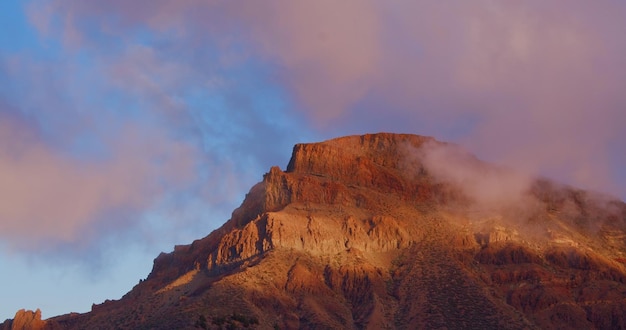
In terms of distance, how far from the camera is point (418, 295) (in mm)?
190875

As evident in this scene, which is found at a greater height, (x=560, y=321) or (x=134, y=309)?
(x=134, y=309)

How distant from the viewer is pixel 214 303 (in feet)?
581

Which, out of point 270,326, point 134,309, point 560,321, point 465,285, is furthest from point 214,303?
point 560,321

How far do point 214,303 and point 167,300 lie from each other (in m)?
19.1

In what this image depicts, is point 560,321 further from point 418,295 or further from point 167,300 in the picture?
point 167,300

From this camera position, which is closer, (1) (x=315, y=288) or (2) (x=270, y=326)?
(2) (x=270, y=326)

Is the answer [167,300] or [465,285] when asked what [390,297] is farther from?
[167,300]

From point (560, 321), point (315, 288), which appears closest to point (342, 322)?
point (315, 288)

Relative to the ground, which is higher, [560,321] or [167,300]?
[167,300]

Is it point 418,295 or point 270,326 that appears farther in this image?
point 418,295

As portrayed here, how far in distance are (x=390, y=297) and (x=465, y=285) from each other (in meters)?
11.6

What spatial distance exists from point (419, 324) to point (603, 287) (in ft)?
115

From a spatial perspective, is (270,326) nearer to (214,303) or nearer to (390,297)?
(214,303)

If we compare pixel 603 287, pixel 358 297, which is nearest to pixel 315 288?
pixel 358 297
